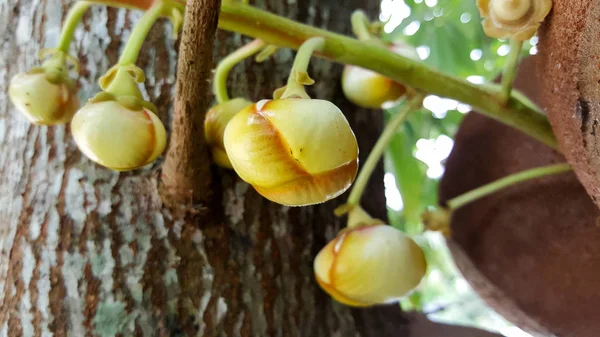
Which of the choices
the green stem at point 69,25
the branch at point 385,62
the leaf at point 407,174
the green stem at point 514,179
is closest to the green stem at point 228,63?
the branch at point 385,62

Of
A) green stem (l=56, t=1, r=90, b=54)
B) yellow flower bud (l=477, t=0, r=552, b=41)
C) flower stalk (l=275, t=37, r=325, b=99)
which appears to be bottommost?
green stem (l=56, t=1, r=90, b=54)

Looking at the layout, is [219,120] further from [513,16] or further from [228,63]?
[513,16]

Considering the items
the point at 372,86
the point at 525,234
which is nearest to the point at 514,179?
the point at 525,234

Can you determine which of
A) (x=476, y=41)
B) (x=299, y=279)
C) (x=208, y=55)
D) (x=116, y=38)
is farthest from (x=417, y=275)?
(x=476, y=41)

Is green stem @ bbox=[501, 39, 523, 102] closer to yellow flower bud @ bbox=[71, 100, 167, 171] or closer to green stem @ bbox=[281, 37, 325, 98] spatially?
green stem @ bbox=[281, 37, 325, 98]

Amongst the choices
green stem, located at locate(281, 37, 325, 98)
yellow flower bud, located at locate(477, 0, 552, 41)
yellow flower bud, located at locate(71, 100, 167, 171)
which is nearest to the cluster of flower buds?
yellow flower bud, located at locate(71, 100, 167, 171)

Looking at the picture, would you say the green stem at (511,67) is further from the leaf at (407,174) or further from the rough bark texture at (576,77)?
the leaf at (407,174)

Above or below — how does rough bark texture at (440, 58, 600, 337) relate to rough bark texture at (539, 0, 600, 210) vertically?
below
